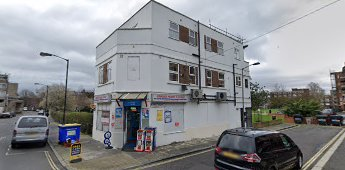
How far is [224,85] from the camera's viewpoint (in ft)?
59.8

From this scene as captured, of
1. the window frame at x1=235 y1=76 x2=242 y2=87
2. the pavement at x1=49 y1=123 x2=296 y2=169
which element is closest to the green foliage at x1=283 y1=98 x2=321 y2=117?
the window frame at x1=235 y1=76 x2=242 y2=87

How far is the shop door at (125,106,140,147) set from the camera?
40.1 ft

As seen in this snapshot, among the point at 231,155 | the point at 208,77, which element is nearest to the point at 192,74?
the point at 208,77

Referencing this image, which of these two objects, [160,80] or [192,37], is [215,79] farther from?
[160,80]

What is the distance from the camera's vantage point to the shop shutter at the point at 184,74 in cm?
1430

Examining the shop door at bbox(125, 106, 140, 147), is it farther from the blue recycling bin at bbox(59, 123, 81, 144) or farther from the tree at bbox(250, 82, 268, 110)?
the tree at bbox(250, 82, 268, 110)

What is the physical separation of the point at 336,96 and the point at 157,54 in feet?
327

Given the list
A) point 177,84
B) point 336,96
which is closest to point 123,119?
point 177,84

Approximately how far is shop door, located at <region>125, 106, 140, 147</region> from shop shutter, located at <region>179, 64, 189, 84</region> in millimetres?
3889

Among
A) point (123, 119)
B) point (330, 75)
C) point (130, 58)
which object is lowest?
point (123, 119)

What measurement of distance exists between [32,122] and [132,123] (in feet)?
20.1

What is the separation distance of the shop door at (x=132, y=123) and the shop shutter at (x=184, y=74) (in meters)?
3.89

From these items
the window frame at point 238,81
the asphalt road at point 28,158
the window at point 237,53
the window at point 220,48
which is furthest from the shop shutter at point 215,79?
the asphalt road at point 28,158

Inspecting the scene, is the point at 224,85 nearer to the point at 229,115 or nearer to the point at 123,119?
the point at 229,115
